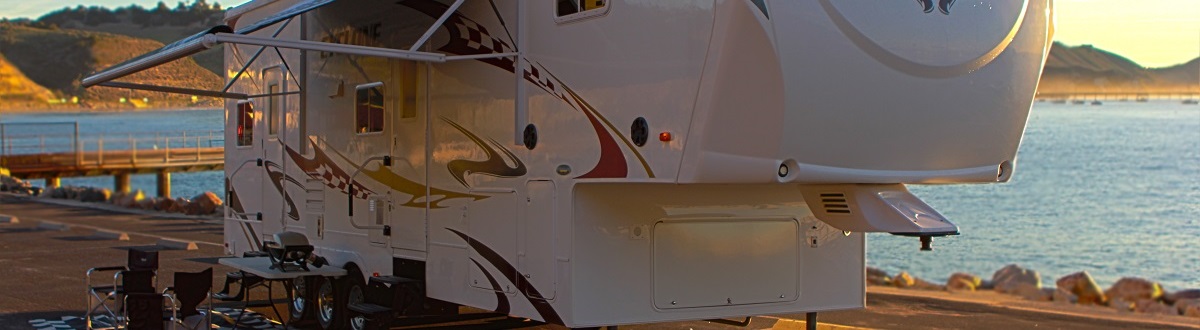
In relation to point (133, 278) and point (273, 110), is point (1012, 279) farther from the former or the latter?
point (133, 278)

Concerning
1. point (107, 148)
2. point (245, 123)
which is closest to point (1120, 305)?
point (245, 123)

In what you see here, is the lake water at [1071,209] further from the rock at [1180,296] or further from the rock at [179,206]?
the rock at [1180,296]

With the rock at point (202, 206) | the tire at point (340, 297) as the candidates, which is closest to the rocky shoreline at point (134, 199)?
the rock at point (202, 206)

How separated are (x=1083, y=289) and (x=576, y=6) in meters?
10.9

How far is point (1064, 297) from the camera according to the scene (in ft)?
56.5

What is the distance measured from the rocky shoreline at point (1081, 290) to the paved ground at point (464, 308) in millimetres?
638

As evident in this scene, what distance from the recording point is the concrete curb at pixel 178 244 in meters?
20.1

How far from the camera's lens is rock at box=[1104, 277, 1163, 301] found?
17078mm

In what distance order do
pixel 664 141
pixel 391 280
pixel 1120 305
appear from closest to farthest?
pixel 664 141 → pixel 391 280 → pixel 1120 305

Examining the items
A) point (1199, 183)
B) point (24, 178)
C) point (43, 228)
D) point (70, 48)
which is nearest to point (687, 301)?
point (43, 228)

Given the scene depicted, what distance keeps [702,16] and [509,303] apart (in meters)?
2.57

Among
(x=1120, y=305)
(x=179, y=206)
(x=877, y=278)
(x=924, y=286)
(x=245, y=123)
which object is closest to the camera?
(x=245, y=123)

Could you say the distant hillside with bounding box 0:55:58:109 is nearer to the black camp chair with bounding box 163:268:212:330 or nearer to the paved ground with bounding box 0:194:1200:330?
the paved ground with bounding box 0:194:1200:330

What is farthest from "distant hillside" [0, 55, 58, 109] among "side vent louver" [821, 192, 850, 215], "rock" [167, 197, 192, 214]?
"side vent louver" [821, 192, 850, 215]
